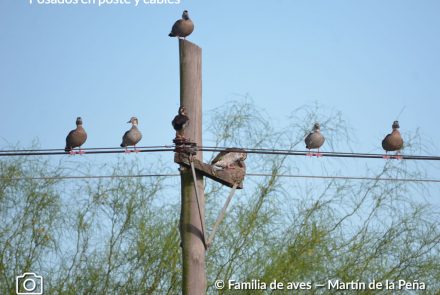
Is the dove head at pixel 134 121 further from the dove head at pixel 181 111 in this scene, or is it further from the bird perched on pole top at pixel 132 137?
the dove head at pixel 181 111

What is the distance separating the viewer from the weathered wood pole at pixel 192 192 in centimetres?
820

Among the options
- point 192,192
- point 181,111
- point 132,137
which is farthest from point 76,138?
point 192,192

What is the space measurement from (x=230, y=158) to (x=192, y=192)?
23.0 inches

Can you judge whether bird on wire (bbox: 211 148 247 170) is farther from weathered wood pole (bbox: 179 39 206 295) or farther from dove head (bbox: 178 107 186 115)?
dove head (bbox: 178 107 186 115)

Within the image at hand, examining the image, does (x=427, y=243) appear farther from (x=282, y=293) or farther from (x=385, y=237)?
(x=282, y=293)

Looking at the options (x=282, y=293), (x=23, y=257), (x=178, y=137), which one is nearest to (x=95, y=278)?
(x=23, y=257)

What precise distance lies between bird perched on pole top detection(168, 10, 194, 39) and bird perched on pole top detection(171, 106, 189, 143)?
613cm

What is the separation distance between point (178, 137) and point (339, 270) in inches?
207

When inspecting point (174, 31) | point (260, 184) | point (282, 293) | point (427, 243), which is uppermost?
point (174, 31)

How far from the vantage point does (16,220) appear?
13625mm

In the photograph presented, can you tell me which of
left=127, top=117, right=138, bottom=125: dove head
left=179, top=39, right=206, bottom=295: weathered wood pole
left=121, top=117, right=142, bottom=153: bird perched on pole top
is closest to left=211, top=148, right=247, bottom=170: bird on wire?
left=179, top=39, right=206, bottom=295: weathered wood pole

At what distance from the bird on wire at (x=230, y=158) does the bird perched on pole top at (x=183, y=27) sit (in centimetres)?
603

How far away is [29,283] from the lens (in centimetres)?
1289

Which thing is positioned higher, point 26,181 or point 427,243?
point 26,181
